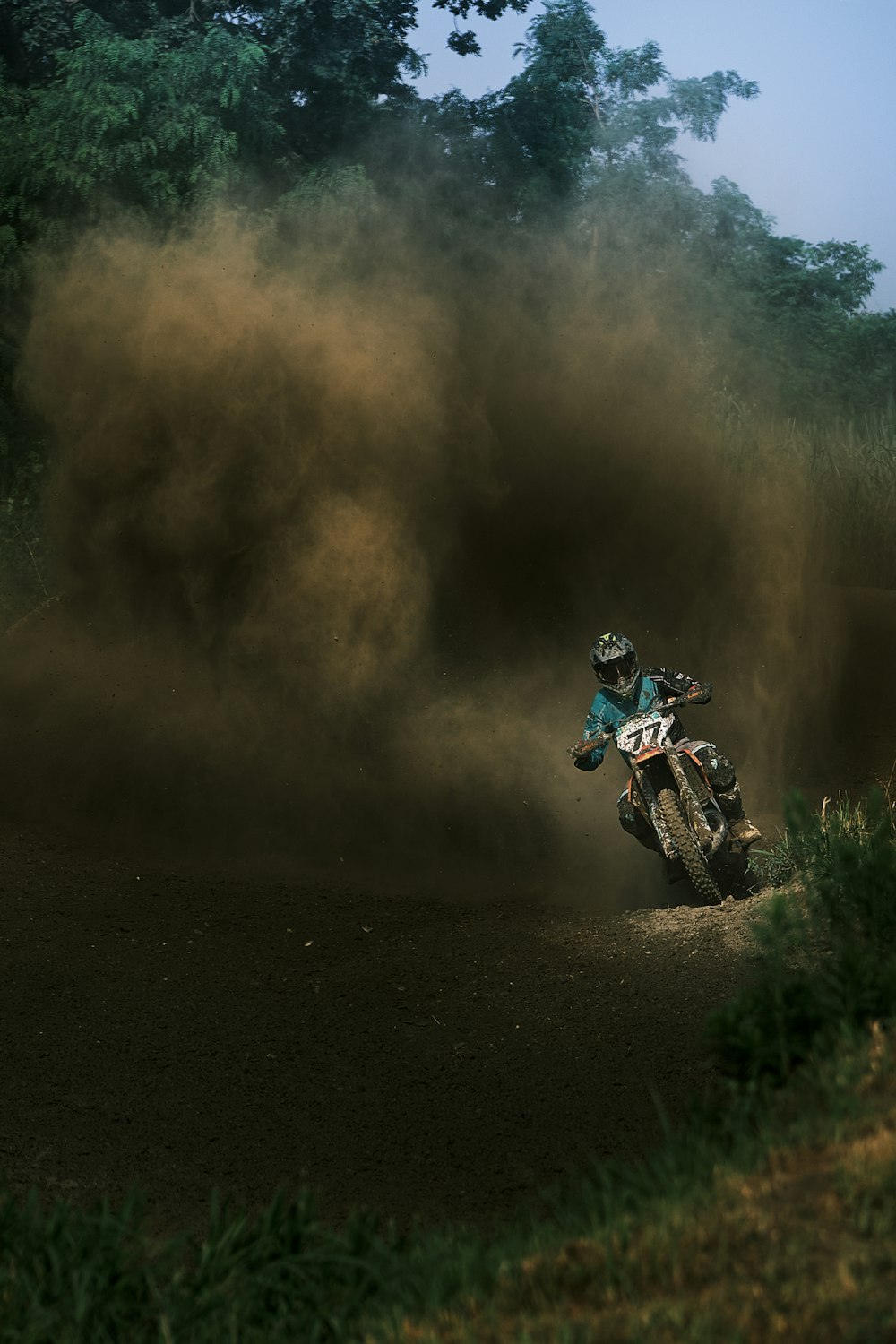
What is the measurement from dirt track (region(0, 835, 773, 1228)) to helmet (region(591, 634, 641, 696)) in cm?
149

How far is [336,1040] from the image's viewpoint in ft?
25.2

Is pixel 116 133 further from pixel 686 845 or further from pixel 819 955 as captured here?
pixel 819 955

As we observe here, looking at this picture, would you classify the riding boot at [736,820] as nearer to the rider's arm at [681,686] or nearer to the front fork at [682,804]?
the front fork at [682,804]

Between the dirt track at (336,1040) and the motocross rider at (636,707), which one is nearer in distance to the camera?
the dirt track at (336,1040)

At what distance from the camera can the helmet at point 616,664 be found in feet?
30.7

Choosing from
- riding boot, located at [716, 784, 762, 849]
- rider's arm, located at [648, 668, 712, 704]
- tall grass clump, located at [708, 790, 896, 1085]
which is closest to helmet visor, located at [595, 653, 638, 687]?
rider's arm, located at [648, 668, 712, 704]

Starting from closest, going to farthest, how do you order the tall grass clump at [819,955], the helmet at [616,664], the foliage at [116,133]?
the tall grass clump at [819,955], the helmet at [616,664], the foliage at [116,133]

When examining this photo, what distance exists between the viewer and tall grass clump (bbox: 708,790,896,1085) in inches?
201

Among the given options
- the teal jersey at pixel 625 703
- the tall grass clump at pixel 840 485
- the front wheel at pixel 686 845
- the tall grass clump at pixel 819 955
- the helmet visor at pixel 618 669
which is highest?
the tall grass clump at pixel 840 485

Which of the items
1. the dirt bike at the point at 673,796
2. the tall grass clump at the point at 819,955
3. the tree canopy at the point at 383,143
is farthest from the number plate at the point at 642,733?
the tree canopy at the point at 383,143

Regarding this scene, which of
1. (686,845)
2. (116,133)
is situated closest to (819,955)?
(686,845)

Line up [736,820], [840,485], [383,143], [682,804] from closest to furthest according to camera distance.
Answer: [682,804]
[736,820]
[840,485]
[383,143]

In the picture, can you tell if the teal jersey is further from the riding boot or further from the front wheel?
the riding boot

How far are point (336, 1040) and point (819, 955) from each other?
2559mm
